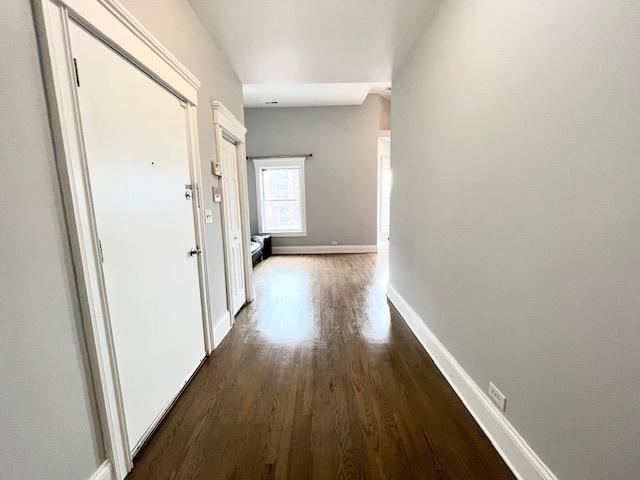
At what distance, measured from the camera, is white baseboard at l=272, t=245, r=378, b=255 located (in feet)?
22.2

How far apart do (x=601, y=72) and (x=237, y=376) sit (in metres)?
2.46

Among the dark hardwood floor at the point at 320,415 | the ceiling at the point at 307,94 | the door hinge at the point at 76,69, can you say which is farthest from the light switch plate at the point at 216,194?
the ceiling at the point at 307,94

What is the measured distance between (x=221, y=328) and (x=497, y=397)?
7.02ft

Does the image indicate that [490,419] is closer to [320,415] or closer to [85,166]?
[320,415]

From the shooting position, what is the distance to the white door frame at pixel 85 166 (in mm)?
1009

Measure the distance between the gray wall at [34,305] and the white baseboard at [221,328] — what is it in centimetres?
126

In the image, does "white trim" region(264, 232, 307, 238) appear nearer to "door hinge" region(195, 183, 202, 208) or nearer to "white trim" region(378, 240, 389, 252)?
"white trim" region(378, 240, 389, 252)

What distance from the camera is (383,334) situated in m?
2.67

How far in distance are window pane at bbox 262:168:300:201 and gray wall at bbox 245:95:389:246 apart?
259 millimetres

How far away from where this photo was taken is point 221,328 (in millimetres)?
2596

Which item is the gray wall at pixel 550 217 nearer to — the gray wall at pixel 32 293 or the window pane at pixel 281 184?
the gray wall at pixel 32 293

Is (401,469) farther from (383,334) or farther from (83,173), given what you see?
(83,173)

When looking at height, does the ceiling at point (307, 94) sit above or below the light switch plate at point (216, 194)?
above

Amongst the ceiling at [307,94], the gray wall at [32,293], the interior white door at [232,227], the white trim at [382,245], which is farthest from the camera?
the white trim at [382,245]
